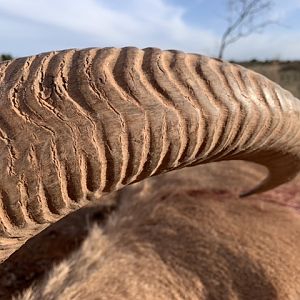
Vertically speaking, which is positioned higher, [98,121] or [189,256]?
[98,121]

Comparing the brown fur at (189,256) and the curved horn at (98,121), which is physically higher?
the curved horn at (98,121)

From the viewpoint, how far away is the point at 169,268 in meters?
1.40

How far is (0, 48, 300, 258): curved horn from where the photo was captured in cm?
89

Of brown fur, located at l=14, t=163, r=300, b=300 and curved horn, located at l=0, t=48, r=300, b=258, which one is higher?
curved horn, located at l=0, t=48, r=300, b=258

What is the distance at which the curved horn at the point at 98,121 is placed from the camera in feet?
2.92

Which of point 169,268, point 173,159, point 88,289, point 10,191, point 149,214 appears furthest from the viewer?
point 149,214

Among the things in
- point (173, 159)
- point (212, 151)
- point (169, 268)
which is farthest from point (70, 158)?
point (169, 268)

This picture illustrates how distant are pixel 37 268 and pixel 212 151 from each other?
900 millimetres

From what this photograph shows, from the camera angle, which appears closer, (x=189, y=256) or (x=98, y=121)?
(x=98, y=121)

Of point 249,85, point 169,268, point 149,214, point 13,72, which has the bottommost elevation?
point 149,214

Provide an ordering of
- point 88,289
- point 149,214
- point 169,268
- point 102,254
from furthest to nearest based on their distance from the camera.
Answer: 1. point 149,214
2. point 102,254
3. point 169,268
4. point 88,289

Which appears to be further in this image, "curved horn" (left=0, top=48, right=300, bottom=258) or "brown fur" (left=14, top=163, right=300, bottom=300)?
"brown fur" (left=14, top=163, right=300, bottom=300)

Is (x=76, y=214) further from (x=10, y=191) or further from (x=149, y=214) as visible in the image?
(x=10, y=191)

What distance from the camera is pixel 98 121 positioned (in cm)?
92
